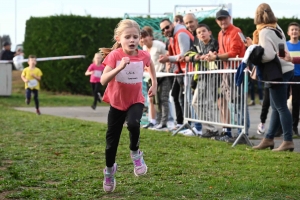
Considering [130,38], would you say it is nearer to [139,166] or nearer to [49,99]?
[139,166]

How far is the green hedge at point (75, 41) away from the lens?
1103 inches

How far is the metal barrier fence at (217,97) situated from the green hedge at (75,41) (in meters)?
15.5

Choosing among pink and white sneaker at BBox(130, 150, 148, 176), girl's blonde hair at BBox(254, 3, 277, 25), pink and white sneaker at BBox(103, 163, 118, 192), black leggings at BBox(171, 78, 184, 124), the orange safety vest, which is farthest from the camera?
black leggings at BBox(171, 78, 184, 124)

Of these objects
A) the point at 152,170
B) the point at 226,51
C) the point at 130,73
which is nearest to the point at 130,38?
the point at 130,73

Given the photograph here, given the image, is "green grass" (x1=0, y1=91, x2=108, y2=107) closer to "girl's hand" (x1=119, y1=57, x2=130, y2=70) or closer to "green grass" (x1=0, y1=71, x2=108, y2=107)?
"green grass" (x1=0, y1=71, x2=108, y2=107)

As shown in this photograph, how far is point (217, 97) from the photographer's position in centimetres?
1159

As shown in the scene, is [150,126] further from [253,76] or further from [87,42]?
[87,42]

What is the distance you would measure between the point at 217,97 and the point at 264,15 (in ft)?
Answer: 6.76

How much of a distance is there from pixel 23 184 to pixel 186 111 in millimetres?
5905

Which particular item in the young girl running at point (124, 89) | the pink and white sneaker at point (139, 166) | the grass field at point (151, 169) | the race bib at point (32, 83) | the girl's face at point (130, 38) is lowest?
the grass field at point (151, 169)

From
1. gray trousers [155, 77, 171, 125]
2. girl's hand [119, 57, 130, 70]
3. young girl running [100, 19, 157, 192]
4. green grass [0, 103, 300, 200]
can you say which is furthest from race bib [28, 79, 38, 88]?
girl's hand [119, 57, 130, 70]

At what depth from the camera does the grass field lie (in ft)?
21.8

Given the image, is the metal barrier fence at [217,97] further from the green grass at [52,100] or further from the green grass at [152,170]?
the green grass at [52,100]

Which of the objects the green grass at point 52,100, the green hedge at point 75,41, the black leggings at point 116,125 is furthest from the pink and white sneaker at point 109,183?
the green hedge at point 75,41
